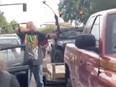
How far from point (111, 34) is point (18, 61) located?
345cm

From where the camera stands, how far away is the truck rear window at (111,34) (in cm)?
559

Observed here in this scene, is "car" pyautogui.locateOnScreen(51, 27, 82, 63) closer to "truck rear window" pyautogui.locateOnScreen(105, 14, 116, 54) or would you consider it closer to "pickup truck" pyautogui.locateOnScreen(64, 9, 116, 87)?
"pickup truck" pyautogui.locateOnScreen(64, 9, 116, 87)

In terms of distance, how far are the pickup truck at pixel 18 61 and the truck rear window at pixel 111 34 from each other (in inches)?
123

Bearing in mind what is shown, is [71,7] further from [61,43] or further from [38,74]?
[38,74]

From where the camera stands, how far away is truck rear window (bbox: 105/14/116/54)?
18.3 feet

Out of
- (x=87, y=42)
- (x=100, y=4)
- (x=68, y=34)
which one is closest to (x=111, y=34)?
(x=87, y=42)

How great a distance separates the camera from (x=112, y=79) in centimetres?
484

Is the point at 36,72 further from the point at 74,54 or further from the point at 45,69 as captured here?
the point at 74,54

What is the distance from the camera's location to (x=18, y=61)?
8867mm

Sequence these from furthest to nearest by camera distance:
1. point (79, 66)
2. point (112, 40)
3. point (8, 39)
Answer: point (8, 39)
point (79, 66)
point (112, 40)

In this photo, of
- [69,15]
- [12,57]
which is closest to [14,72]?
[12,57]

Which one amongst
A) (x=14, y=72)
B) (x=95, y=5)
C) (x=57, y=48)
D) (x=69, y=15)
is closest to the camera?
(x=14, y=72)

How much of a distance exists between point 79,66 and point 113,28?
1.15m

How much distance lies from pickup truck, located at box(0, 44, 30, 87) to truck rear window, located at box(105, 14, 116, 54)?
3.11m
